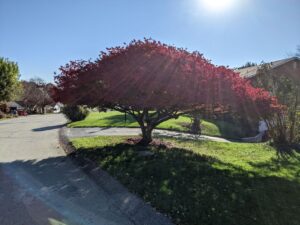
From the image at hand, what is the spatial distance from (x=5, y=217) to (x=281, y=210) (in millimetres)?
4538

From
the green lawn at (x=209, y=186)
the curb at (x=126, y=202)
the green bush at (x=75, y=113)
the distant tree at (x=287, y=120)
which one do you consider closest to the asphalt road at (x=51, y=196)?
the curb at (x=126, y=202)

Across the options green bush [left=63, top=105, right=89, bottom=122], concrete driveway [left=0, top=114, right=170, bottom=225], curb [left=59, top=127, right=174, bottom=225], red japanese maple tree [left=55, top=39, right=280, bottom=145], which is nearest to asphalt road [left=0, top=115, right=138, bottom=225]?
concrete driveway [left=0, top=114, right=170, bottom=225]

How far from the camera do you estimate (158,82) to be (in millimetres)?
8305

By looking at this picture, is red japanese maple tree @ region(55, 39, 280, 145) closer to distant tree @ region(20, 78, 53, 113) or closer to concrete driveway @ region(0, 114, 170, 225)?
concrete driveway @ region(0, 114, 170, 225)

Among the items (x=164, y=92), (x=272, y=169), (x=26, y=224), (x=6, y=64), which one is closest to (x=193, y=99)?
(x=164, y=92)

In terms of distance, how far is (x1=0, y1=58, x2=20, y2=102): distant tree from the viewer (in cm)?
3431

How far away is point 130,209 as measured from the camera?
187 inches

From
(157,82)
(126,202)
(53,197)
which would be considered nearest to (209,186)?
(126,202)

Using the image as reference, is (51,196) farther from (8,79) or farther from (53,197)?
(8,79)

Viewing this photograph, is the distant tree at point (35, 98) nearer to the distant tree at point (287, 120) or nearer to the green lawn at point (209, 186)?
the distant tree at point (287, 120)

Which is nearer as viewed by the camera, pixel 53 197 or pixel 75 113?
pixel 53 197

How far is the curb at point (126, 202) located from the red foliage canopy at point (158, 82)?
260 centimetres

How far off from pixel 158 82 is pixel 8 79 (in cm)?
3221

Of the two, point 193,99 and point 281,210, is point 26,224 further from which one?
point 193,99
